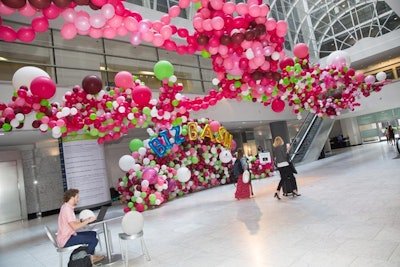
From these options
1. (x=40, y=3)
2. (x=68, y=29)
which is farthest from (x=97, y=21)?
(x=40, y=3)

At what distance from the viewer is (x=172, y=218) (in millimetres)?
7230

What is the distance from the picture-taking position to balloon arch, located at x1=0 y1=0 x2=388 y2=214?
12.8 ft

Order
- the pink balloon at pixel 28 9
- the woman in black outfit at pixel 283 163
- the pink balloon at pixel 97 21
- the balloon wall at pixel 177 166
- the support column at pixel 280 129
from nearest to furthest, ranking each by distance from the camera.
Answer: the pink balloon at pixel 28 9 < the pink balloon at pixel 97 21 < the woman in black outfit at pixel 283 163 < the balloon wall at pixel 177 166 < the support column at pixel 280 129

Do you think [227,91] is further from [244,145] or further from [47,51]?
[244,145]

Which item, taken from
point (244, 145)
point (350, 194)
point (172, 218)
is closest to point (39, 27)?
point (172, 218)

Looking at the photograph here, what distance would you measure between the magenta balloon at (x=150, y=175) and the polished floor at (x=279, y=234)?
4.80 feet

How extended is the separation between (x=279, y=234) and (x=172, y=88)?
14.3 ft

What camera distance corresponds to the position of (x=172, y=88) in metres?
7.33

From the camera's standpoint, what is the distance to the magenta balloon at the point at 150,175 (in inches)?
359

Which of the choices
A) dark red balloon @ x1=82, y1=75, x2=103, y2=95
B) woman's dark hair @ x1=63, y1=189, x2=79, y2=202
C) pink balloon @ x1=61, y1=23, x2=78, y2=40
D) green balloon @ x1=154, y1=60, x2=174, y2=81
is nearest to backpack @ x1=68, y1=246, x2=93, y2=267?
woman's dark hair @ x1=63, y1=189, x2=79, y2=202

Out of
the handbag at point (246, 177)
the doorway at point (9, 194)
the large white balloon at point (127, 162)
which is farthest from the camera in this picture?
the doorway at point (9, 194)

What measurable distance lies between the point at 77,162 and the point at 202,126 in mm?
4872

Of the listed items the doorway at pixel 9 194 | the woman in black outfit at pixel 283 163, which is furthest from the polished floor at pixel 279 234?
the doorway at pixel 9 194

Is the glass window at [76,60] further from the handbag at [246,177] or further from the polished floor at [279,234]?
the handbag at [246,177]
